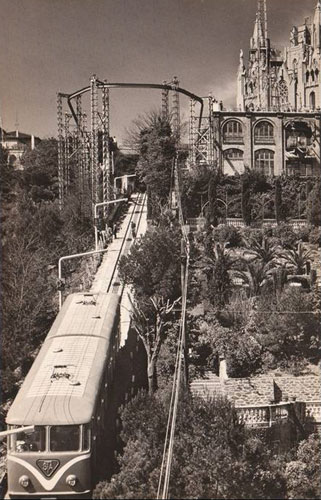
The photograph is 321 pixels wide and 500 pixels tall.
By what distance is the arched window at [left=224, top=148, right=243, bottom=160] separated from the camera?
54.3m

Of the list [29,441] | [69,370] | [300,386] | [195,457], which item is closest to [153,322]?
[300,386]

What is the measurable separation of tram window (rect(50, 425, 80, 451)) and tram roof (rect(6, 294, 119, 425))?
0.14 m

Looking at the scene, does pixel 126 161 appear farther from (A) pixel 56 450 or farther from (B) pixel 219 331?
(A) pixel 56 450

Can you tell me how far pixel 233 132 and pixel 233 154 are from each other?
2090 mm

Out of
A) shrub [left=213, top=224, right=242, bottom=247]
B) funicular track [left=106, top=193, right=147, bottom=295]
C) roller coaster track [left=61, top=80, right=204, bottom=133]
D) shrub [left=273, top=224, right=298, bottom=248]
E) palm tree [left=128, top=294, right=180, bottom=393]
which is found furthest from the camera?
roller coaster track [left=61, top=80, right=204, bottom=133]

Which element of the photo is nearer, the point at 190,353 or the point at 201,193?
the point at 190,353

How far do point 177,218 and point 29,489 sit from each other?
28.1 meters

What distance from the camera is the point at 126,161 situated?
67062mm

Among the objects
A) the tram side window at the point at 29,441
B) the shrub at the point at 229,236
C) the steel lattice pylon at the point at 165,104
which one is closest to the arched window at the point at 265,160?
the steel lattice pylon at the point at 165,104

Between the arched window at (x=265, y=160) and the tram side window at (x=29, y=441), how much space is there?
45453 millimetres

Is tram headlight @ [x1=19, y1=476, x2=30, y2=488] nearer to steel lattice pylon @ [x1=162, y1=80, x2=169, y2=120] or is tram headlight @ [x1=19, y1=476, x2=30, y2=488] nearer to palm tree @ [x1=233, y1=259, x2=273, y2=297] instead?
palm tree @ [x1=233, y1=259, x2=273, y2=297]

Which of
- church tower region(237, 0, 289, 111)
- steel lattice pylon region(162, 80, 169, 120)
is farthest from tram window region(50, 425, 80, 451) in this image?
church tower region(237, 0, 289, 111)

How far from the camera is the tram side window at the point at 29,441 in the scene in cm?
1253

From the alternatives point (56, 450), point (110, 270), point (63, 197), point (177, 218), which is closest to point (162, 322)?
point (56, 450)
